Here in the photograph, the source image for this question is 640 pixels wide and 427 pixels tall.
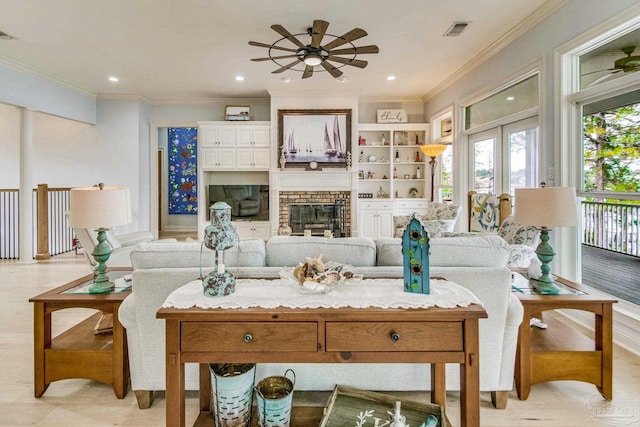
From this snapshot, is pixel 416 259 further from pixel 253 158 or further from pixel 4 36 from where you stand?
pixel 253 158

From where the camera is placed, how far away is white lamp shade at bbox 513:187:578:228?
2.01 m

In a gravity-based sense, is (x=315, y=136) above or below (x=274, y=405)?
above

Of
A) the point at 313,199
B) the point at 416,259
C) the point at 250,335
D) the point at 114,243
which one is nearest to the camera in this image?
the point at 250,335

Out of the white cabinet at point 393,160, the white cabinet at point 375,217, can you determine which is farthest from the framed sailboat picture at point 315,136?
the white cabinet at point 375,217

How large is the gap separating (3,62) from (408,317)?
634 centimetres

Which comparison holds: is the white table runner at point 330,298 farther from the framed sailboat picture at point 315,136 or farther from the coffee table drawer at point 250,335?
the framed sailboat picture at point 315,136

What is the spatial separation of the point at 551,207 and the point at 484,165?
3213 millimetres

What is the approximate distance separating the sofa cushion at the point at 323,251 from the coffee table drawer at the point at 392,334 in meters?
0.60

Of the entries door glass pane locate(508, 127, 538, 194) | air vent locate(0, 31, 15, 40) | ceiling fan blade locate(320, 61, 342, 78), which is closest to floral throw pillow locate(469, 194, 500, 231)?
door glass pane locate(508, 127, 538, 194)

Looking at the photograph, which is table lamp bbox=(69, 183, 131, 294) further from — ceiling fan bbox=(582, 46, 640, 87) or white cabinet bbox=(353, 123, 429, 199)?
white cabinet bbox=(353, 123, 429, 199)

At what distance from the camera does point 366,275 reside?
72.0 inches

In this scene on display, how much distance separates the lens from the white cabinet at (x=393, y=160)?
6711 mm

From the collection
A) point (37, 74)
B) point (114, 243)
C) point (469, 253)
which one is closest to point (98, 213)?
point (114, 243)

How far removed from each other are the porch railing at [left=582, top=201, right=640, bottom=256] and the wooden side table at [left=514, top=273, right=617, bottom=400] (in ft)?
3.89
